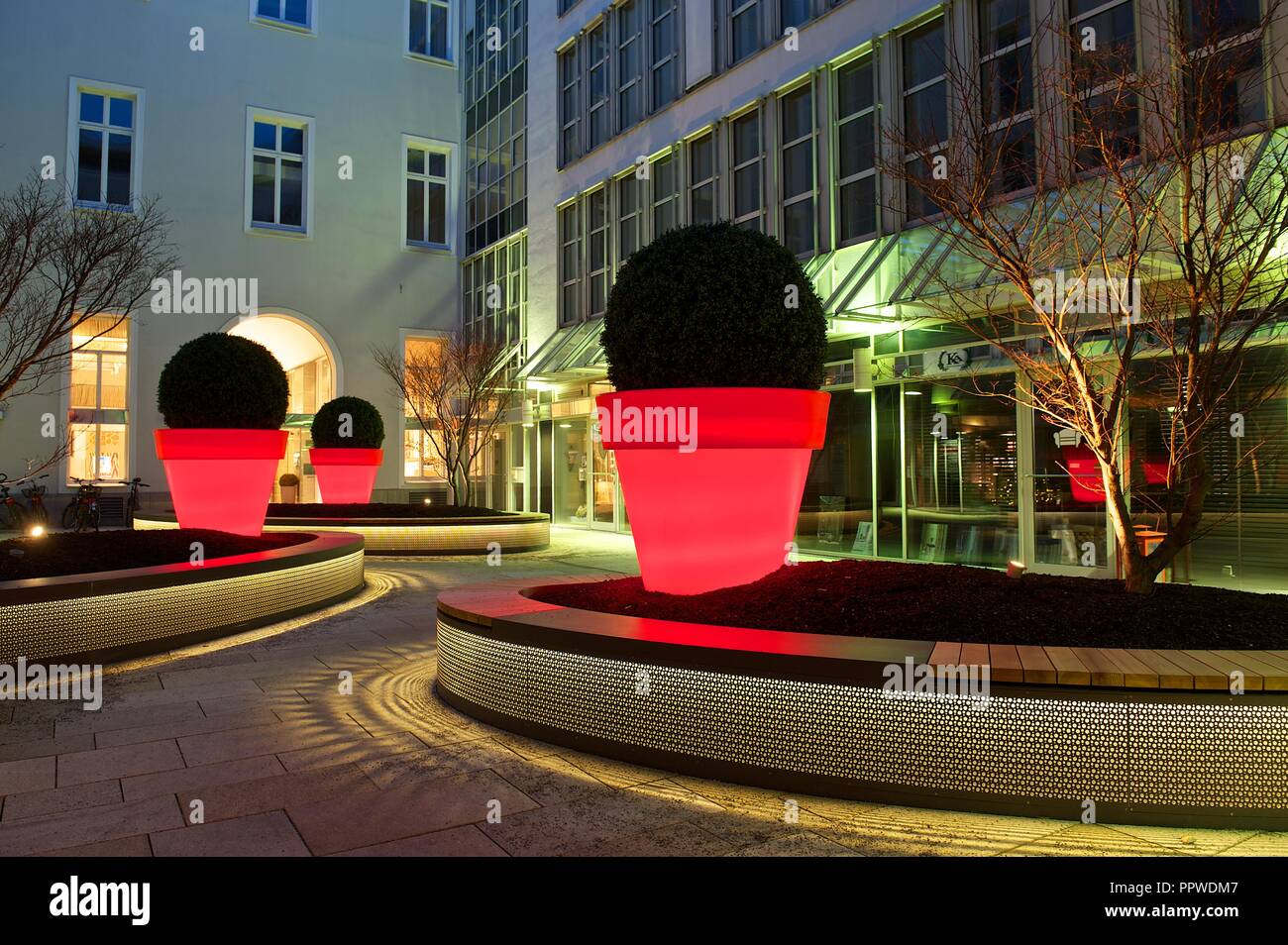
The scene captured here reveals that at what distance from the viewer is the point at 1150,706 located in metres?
3.39

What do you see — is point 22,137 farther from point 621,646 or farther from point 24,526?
point 621,646

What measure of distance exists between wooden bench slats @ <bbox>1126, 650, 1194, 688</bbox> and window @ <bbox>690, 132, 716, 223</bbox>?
1487 cm

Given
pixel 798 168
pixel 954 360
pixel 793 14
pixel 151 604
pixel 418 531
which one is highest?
pixel 793 14

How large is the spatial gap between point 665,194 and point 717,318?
47.6 ft

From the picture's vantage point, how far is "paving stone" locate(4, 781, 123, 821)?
11.9 feet

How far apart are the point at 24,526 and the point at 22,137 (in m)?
11.5

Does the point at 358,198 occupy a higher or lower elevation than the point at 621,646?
higher

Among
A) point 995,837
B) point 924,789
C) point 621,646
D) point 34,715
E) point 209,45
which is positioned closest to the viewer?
point 995,837

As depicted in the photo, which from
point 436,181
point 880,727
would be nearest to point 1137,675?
point 880,727

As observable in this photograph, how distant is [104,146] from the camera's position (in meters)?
25.0

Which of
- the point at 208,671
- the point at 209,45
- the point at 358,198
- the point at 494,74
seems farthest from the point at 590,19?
the point at 208,671

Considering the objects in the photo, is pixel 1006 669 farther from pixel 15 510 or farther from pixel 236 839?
pixel 15 510

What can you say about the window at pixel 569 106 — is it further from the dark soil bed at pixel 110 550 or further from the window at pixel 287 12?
the dark soil bed at pixel 110 550

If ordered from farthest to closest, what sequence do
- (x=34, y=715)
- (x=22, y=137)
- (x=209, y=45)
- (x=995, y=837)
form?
(x=209, y=45) < (x=22, y=137) < (x=34, y=715) < (x=995, y=837)
